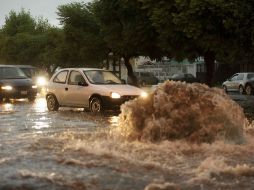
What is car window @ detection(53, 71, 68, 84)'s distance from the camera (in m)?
21.1

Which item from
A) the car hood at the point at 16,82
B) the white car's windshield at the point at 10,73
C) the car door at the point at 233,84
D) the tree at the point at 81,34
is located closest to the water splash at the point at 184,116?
the car hood at the point at 16,82

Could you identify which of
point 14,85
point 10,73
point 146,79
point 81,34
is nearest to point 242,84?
point 81,34

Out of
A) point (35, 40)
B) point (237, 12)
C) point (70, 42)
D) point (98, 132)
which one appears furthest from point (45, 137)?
point (35, 40)

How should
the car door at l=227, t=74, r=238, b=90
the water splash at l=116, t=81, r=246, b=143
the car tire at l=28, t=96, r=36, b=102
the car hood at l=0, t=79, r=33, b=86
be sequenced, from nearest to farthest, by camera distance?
the water splash at l=116, t=81, r=246, b=143, the car hood at l=0, t=79, r=33, b=86, the car tire at l=28, t=96, r=36, b=102, the car door at l=227, t=74, r=238, b=90

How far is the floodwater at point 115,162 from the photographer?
25.2 ft

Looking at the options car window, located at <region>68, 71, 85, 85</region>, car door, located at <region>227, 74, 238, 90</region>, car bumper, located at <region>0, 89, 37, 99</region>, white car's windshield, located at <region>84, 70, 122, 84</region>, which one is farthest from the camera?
car door, located at <region>227, 74, 238, 90</region>

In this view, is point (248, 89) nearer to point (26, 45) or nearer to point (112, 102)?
point (112, 102)

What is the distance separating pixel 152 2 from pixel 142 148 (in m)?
16.4

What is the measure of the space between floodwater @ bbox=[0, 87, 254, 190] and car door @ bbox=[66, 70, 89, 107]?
588 centimetres

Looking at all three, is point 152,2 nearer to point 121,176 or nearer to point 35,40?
point 121,176

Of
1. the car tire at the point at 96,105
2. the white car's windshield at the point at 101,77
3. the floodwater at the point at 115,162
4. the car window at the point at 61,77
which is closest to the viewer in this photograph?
the floodwater at the point at 115,162

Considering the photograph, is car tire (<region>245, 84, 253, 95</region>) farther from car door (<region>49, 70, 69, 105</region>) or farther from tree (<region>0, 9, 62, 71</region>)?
tree (<region>0, 9, 62, 71</region>)

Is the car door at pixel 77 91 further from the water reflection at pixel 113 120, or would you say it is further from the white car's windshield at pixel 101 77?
the water reflection at pixel 113 120

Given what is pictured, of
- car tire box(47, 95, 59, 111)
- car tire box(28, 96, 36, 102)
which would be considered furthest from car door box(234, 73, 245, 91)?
car tire box(47, 95, 59, 111)
